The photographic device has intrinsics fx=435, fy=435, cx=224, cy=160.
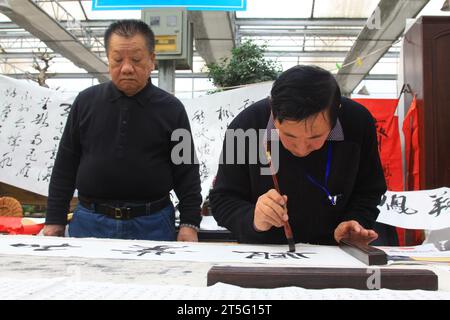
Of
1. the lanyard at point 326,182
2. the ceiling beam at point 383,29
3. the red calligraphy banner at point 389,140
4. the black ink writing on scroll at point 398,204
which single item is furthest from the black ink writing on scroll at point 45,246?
the ceiling beam at point 383,29

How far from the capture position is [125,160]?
1486 mm


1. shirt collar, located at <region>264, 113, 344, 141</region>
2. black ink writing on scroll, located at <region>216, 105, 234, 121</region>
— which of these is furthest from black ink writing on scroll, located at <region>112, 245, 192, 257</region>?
black ink writing on scroll, located at <region>216, 105, 234, 121</region>

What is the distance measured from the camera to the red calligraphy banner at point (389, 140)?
283 centimetres

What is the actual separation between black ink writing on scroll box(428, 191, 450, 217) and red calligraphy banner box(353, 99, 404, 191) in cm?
104

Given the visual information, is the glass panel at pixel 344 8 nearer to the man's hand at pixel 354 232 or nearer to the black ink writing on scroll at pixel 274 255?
the man's hand at pixel 354 232

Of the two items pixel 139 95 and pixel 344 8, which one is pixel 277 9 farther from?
pixel 139 95

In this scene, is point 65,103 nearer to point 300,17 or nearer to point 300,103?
point 300,103

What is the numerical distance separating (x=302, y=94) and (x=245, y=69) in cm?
238

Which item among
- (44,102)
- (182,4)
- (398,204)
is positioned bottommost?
(398,204)

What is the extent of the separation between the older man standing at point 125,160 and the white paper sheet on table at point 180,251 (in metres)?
0.22

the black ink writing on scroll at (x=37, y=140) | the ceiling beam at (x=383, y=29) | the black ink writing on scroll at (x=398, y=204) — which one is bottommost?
the black ink writing on scroll at (x=398, y=204)

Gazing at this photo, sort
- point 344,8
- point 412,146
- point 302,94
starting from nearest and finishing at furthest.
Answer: point 302,94, point 412,146, point 344,8

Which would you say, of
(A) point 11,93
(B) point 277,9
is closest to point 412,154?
(A) point 11,93
